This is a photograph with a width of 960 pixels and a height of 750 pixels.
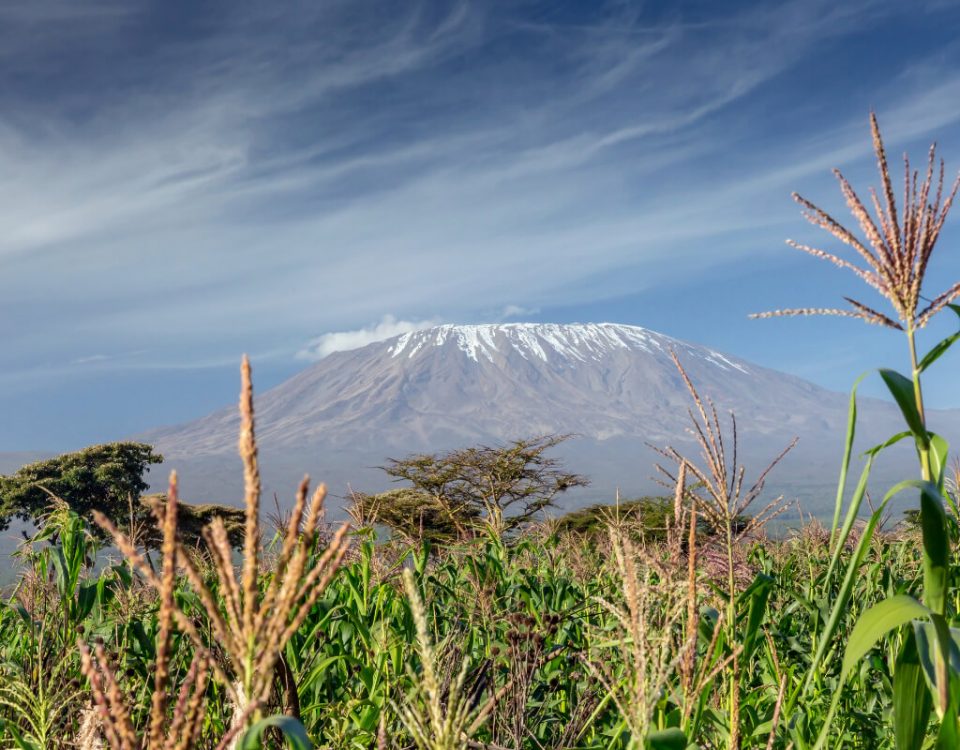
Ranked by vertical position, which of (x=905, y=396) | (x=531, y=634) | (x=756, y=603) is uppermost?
(x=905, y=396)

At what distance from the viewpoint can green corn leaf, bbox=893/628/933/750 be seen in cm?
241

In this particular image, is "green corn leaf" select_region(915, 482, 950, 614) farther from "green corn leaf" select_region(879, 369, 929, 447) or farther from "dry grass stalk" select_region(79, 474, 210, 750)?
"dry grass stalk" select_region(79, 474, 210, 750)

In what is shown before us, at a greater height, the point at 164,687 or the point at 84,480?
the point at 164,687

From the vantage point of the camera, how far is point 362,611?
4.86 metres

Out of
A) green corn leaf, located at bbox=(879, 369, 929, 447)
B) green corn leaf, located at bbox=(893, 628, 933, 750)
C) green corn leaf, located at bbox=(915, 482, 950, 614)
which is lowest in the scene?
green corn leaf, located at bbox=(893, 628, 933, 750)

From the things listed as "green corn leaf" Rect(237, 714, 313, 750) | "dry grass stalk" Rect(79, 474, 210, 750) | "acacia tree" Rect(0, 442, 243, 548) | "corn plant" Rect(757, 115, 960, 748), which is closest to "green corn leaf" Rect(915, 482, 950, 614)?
"corn plant" Rect(757, 115, 960, 748)

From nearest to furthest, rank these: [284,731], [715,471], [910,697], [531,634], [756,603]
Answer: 1. [284,731]
2. [910,697]
3. [715,471]
4. [756,603]
5. [531,634]

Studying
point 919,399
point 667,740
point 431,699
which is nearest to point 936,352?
point 919,399

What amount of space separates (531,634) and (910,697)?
63.8 inches

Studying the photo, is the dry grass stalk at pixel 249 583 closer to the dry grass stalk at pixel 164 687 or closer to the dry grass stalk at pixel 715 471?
the dry grass stalk at pixel 164 687

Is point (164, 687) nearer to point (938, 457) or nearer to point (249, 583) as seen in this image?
point (249, 583)

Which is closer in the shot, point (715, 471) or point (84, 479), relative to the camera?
point (715, 471)

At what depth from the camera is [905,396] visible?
2535 mm

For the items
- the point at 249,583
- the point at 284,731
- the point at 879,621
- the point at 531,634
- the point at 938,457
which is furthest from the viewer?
the point at 531,634
